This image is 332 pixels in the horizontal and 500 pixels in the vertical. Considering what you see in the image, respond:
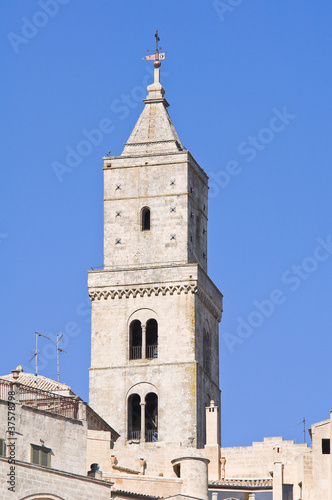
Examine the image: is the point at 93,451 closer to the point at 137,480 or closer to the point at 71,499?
the point at 137,480

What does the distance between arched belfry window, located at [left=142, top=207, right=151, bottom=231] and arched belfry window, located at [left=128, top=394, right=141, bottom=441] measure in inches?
362

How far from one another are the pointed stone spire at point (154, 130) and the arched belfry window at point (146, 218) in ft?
11.6

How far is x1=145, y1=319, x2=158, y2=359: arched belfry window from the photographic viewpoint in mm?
88938

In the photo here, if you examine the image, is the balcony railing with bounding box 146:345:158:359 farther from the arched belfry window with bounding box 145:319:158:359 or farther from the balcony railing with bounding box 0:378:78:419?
the balcony railing with bounding box 0:378:78:419

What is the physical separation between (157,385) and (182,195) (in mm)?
10523

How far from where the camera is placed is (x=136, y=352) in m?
89.2

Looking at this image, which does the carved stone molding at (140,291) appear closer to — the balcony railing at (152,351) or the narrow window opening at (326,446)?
the balcony railing at (152,351)

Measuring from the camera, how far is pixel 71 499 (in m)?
58.4

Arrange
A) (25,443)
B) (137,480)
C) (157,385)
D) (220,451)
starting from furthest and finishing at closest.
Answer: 1. (157,385)
2. (220,451)
3. (137,480)
4. (25,443)

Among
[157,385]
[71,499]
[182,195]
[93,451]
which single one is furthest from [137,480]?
[182,195]

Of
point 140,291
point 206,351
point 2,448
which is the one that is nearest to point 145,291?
point 140,291

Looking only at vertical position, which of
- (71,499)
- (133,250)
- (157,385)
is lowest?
(71,499)

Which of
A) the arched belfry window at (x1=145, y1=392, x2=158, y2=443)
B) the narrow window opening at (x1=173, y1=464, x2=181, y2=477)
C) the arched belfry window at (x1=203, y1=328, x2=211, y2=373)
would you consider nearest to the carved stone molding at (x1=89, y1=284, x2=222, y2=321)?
the arched belfry window at (x1=203, y1=328, x2=211, y2=373)

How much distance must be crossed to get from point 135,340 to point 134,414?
13.4 feet
